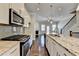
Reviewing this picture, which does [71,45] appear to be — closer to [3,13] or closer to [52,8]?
[3,13]

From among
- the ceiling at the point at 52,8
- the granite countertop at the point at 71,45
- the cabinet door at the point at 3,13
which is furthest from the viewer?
the ceiling at the point at 52,8

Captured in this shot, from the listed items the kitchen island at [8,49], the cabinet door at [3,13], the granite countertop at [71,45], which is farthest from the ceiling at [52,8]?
the kitchen island at [8,49]

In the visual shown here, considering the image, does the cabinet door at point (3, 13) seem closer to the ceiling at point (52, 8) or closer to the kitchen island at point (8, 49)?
the kitchen island at point (8, 49)

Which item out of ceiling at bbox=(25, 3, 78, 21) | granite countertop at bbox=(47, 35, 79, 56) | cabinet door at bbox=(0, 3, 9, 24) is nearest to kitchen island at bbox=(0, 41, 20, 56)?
cabinet door at bbox=(0, 3, 9, 24)

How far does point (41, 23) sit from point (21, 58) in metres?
16.0

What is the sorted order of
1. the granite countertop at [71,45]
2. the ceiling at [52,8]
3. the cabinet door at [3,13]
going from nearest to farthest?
the granite countertop at [71,45], the cabinet door at [3,13], the ceiling at [52,8]

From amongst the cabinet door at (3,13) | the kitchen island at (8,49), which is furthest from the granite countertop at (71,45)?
the cabinet door at (3,13)

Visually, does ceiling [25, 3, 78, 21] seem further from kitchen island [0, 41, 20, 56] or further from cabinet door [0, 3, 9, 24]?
kitchen island [0, 41, 20, 56]

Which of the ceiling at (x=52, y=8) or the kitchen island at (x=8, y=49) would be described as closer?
the kitchen island at (x=8, y=49)

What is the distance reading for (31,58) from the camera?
2.91 ft

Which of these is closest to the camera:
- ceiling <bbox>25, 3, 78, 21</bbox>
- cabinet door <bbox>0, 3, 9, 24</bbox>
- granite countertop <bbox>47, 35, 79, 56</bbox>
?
granite countertop <bbox>47, 35, 79, 56</bbox>

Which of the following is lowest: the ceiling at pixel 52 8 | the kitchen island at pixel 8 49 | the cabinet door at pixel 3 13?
the kitchen island at pixel 8 49

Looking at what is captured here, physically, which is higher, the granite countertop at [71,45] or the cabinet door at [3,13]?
the cabinet door at [3,13]

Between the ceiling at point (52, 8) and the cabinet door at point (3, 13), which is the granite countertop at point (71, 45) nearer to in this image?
the cabinet door at point (3, 13)
